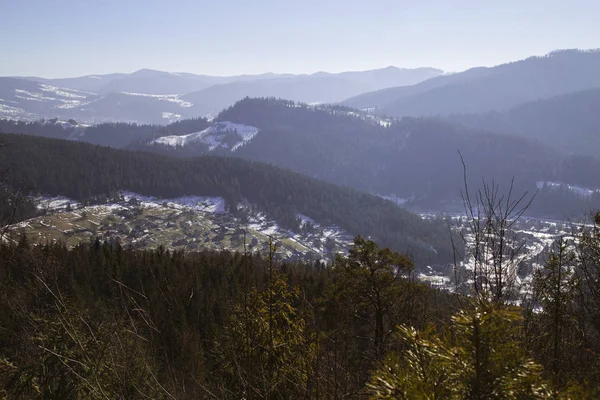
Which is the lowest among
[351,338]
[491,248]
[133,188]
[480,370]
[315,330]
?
[133,188]

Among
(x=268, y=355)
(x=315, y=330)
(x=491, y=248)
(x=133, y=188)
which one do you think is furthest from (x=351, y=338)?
(x=133, y=188)

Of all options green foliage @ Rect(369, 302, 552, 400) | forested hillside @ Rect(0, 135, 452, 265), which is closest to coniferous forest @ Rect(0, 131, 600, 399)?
green foliage @ Rect(369, 302, 552, 400)

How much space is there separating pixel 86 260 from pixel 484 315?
60736mm

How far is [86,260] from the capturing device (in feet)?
180

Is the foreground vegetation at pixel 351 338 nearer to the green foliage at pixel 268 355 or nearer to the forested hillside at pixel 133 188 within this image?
the green foliage at pixel 268 355

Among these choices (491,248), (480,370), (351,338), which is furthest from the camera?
(351,338)

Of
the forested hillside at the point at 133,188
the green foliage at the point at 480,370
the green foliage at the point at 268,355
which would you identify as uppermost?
the green foliage at the point at 480,370

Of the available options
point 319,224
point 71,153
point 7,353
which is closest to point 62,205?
point 71,153

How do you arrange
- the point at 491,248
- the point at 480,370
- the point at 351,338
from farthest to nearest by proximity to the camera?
1. the point at 351,338
2. the point at 491,248
3. the point at 480,370

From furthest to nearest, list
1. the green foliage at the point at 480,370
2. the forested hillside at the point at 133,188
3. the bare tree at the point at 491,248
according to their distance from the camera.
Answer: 1. the forested hillside at the point at 133,188
2. the bare tree at the point at 491,248
3. the green foliage at the point at 480,370

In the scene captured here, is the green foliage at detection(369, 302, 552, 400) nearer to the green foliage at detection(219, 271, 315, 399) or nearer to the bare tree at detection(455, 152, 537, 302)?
the green foliage at detection(219, 271, 315, 399)

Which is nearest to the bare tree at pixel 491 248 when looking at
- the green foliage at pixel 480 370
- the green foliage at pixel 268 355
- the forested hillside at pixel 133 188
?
the green foliage at pixel 480 370

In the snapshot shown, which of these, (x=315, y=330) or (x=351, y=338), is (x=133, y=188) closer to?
(x=351, y=338)

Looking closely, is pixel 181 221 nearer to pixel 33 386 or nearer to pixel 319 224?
pixel 319 224
